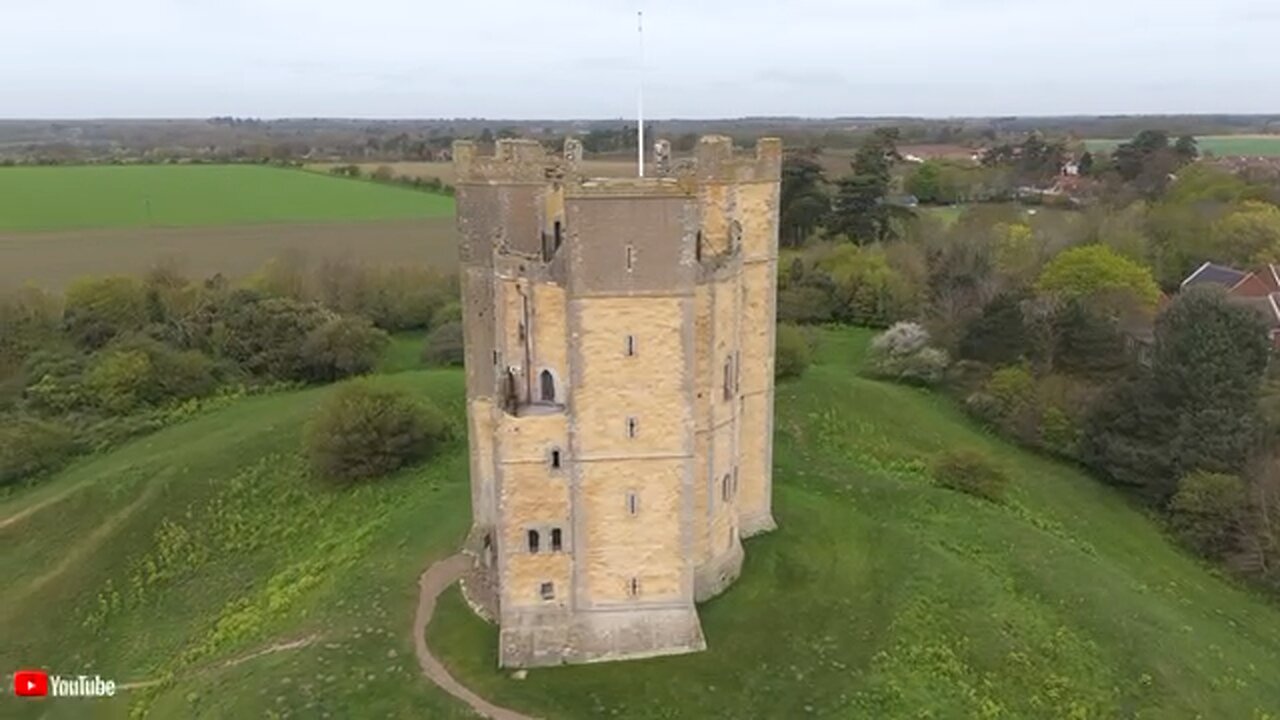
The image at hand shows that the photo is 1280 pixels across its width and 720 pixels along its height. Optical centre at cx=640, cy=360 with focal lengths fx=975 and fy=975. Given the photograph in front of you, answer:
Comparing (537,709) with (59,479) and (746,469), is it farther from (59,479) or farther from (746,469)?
(59,479)

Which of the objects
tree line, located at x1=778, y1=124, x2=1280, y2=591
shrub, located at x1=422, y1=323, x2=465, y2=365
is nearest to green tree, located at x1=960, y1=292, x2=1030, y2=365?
tree line, located at x1=778, y1=124, x2=1280, y2=591

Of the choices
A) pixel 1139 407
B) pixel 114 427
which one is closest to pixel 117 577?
pixel 114 427

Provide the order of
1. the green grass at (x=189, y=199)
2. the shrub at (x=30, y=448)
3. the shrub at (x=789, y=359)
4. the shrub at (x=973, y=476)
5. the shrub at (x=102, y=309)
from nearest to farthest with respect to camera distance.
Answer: the shrub at (x=973, y=476), the shrub at (x=30, y=448), the shrub at (x=789, y=359), the shrub at (x=102, y=309), the green grass at (x=189, y=199)

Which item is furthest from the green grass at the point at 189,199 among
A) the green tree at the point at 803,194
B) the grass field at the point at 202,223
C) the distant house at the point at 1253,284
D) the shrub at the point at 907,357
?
the distant house at the point at 1253,284

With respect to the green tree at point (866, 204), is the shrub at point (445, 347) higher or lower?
lower

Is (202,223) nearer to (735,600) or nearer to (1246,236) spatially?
(735,600)

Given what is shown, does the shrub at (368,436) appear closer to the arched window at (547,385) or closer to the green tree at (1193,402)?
the arched window at (547,385)

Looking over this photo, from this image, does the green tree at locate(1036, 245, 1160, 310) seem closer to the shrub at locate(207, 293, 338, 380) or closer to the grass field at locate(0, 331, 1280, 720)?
the grass field at locate(0, 331, 1280, 720)
